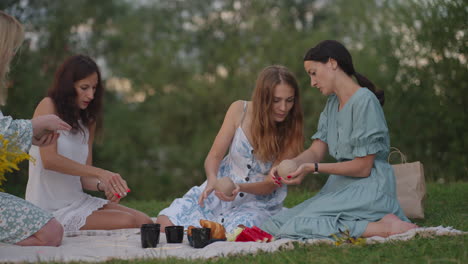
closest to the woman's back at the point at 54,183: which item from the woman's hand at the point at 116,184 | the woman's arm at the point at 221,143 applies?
the woman's hand at the point at 116,184

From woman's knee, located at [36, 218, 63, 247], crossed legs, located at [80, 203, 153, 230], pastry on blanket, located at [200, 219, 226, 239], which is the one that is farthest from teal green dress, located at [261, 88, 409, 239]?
woman's knee, located at [36, 218, 63, 247]

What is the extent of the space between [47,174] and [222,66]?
18171 mm

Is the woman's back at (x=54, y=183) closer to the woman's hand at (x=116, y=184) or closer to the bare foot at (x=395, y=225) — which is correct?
the woman's hand at (x=116, y=184)

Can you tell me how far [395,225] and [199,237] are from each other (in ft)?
5.34

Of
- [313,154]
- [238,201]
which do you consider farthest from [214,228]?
[313,154]

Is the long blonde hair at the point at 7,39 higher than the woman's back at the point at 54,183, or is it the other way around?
the long blonde hair at the point at 7,39

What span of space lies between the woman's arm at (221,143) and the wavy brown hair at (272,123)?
238 millimetres

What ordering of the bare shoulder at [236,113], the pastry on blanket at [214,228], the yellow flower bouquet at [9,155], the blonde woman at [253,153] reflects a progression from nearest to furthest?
the yellow flower bouquet at [9,155] < the pastry on blanket at [214,228] < the blonde woman at [253,153] < the bare shoulder at [236,113]

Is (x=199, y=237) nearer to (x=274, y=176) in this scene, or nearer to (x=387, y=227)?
(x=274, y=176)

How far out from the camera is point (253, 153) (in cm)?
550

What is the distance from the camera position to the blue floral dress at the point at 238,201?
544 cm

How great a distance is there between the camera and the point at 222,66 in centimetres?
2327

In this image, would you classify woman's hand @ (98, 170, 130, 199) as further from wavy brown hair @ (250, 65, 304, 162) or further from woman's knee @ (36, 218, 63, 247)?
wavy brown hair @ (250, 65, 304, 162)

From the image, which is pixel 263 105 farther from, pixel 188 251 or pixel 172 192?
pixel 172 192
